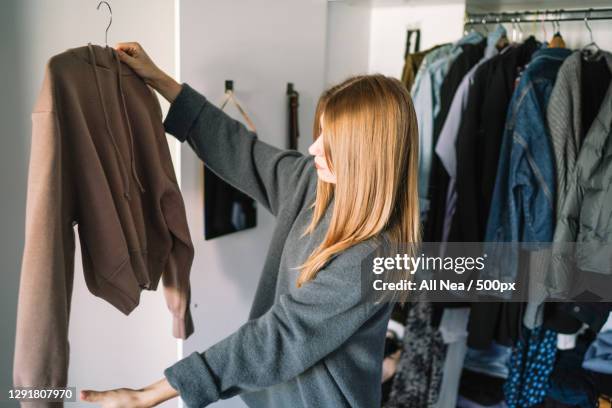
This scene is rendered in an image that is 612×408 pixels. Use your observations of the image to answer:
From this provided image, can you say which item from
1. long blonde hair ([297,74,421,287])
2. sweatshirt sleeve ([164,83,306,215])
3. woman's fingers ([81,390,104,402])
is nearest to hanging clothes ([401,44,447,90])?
sweatshirt sleeve ([164,83,306,215])

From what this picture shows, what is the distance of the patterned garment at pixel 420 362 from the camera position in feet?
6.00

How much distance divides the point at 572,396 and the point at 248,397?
119 centimetres

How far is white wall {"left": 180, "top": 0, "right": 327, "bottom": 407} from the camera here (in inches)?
46.5

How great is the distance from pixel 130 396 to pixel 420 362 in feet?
4.29

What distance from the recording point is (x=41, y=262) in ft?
2.45

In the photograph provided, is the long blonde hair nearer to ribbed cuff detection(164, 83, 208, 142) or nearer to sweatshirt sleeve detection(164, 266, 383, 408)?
sweatshirt sleeve detection(164, 266, 383, 408)

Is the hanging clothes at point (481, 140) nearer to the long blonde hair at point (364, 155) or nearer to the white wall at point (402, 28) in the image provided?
the white wall at point (402, 28)

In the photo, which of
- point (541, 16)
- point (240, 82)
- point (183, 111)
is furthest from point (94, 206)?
point (541, 16)

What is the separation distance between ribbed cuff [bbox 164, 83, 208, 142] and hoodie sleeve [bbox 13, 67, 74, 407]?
30cm

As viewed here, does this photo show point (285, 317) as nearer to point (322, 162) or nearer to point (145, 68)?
point (322, 162)

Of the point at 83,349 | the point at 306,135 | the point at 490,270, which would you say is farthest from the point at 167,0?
the point at 490,270

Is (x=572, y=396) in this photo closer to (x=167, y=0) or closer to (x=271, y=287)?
(x=271, y=287)

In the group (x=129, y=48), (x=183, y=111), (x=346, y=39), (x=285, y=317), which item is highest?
(x=346, y=39)

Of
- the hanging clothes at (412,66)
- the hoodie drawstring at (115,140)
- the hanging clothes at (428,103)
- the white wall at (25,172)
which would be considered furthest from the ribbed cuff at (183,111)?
the hanging clothes at (412,66)
